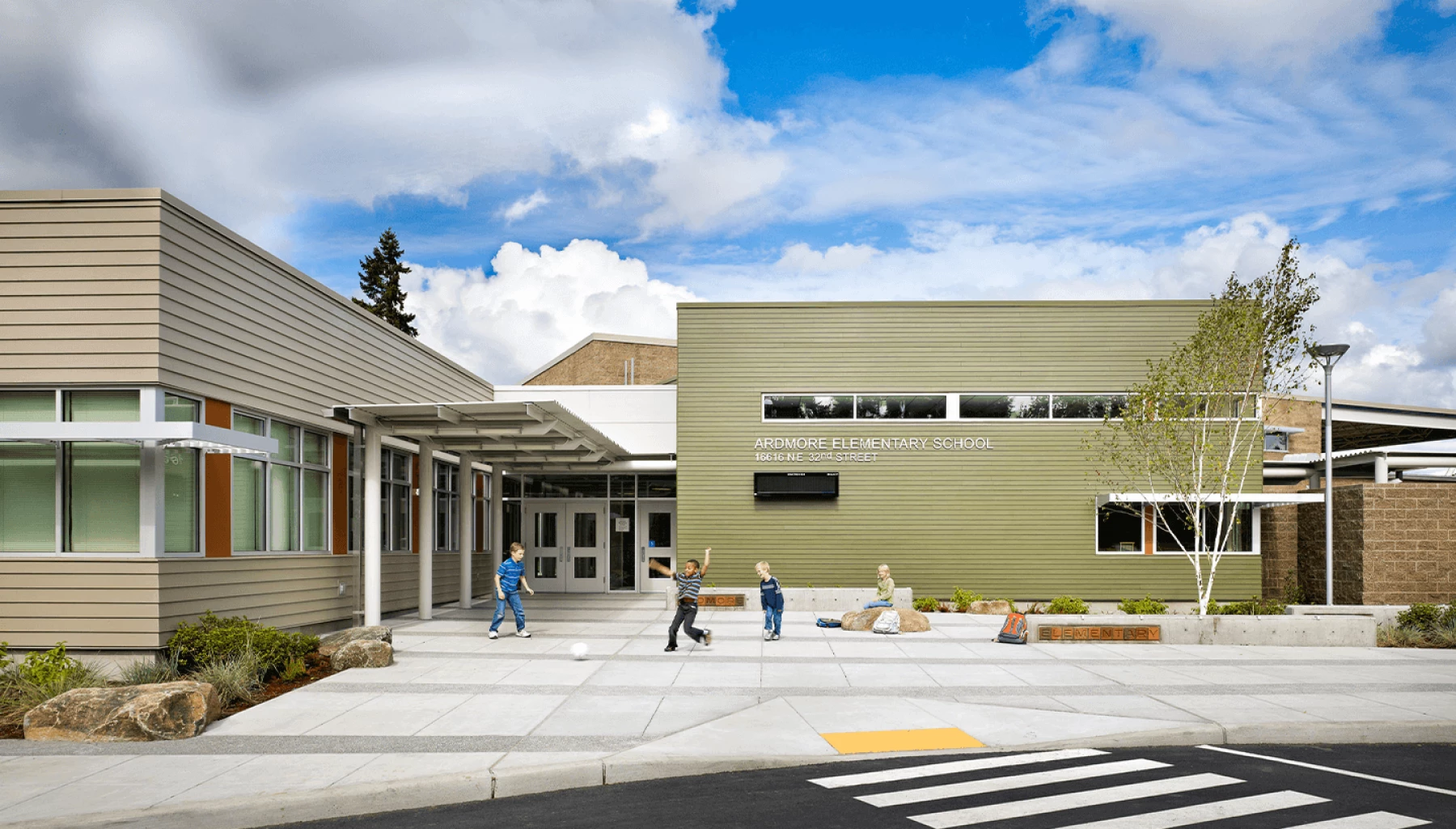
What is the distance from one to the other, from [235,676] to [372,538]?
20.6 ft

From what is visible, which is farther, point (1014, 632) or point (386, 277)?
point (386, 277)

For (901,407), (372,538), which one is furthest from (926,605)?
(372,538)

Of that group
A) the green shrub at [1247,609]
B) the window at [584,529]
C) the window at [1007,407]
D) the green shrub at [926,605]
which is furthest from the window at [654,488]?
the green shrub at [1247,609]

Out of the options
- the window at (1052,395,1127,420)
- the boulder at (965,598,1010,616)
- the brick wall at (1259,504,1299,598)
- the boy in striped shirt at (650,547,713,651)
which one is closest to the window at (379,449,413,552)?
the boy in striped shirt at (650,547,713,651)

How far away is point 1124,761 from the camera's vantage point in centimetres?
948

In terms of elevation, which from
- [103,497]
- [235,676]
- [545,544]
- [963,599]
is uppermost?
[103,497]

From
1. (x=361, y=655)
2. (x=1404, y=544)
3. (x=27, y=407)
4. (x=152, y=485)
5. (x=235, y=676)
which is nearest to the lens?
(x=235, y=676)

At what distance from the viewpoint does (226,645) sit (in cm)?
1299

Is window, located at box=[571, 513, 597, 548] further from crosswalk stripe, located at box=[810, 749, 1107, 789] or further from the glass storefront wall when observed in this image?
crosswalk stripe, located at box=[810, 749, 1107, 789]

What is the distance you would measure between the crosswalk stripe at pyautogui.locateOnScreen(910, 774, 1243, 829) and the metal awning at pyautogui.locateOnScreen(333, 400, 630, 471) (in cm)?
1073

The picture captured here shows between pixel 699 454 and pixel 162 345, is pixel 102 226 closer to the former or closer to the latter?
pixel 162 345

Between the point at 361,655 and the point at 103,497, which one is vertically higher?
the point at 103,497

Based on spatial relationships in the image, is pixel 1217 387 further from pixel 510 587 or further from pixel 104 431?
pixel 104 431

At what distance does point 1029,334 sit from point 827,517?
6489mm
